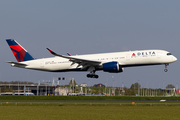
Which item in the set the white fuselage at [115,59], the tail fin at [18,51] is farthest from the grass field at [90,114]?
the tail fin at [18,51]

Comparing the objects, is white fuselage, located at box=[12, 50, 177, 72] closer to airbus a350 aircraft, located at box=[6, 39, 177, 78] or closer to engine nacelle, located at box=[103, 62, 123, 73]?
airbus a350 aircraft, located at box=[6, 39, 177, 78]

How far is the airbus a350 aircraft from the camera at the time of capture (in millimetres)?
54500

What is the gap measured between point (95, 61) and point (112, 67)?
3.54 m

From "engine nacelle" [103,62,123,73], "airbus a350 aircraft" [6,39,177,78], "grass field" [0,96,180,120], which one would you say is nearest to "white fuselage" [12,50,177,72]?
"airbus a350 aircraft" [6,39,177,78]

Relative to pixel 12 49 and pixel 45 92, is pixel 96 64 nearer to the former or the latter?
pixel 12 49

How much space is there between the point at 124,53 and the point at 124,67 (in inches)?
119

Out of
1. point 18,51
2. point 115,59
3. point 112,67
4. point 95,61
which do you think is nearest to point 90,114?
point 112,67

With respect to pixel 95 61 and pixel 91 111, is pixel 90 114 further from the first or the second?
pixel 95 61

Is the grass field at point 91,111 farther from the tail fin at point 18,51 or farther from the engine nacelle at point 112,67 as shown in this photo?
the tail fin at point 18,51

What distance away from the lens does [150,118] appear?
33.6m

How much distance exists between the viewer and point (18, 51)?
6681 cm

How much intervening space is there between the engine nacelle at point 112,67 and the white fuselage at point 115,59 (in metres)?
0.87

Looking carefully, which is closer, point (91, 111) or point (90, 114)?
point (90, 114)

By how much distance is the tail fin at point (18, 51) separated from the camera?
215 ft
